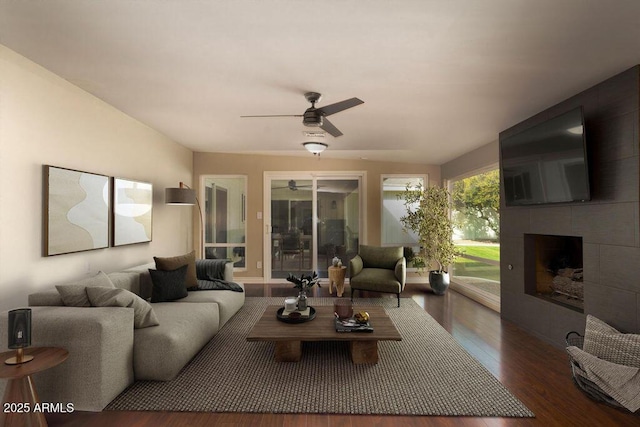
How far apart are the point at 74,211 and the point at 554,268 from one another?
5.13m

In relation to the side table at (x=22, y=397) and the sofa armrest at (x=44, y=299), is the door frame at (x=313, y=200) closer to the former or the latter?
the sofa armrest at (x=44, y=299)

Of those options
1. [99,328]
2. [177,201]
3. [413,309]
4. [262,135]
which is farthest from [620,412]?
[177,201]

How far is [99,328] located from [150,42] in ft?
6.53

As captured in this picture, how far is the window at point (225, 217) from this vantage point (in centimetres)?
Result: 618

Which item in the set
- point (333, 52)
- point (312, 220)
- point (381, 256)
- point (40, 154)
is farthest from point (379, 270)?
point (40, 154)

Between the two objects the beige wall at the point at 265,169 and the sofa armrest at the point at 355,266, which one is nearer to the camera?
the sofa armrest at the point at 355,266

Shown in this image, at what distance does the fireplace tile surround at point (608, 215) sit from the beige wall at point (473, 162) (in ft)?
3.87

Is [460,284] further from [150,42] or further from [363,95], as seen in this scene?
[150,42]

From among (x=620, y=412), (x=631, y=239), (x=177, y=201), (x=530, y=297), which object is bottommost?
(x=620, y=412)

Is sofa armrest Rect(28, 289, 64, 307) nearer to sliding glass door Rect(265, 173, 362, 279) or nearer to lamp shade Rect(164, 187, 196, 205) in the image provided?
lamp shade Rect(164, 187, 196, 205)

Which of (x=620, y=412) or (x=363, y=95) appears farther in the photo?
(x=363, y=95)

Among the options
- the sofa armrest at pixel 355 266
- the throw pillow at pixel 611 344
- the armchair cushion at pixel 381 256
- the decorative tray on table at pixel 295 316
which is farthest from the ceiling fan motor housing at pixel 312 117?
the armchair cushion at pixel 381 256

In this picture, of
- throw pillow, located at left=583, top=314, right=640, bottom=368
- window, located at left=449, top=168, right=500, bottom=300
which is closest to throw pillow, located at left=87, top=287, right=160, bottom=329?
throw pillow, located at left=583, top=314, right=640, bottom=368

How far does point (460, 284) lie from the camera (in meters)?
5.53
